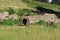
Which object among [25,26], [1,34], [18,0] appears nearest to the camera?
[1,34]

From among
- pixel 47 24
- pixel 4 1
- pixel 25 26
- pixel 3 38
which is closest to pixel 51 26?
pixel 47 24

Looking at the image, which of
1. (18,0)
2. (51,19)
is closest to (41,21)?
(51,19)

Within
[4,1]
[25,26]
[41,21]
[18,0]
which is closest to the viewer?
[25,26]

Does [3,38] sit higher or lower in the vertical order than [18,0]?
higher

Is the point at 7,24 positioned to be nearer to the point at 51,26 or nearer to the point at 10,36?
the point at 51,26

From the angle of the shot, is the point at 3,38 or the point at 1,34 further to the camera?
the point at 1,34

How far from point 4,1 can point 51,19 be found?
1514 cm

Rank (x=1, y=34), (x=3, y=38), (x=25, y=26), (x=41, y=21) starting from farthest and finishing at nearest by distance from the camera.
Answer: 1. (x=41, y=21)
2. (x=25, y=26)
3. (x=1, y=34)
4. (x=3, y=38)

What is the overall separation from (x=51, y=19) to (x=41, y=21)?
977 mm

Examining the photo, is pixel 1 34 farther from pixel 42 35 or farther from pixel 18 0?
pixel 18 0

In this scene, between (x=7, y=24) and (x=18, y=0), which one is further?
(x=18, y=0)

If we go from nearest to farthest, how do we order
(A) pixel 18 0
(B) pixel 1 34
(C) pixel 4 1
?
(B) pixel 1 34, (C) pixel 4 1, (A) pixel 18 0

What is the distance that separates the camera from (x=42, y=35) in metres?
14.0

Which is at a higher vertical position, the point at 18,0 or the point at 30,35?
the point at 30,35
